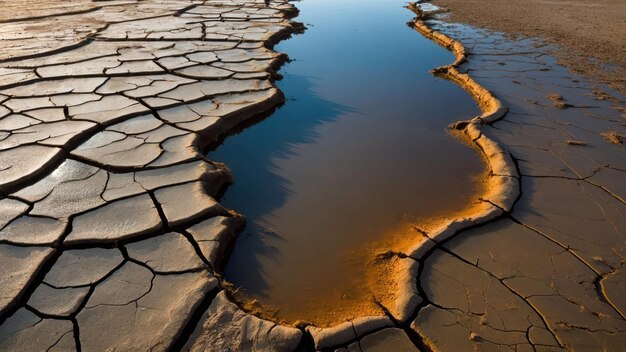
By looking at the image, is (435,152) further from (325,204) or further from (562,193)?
(325,204)

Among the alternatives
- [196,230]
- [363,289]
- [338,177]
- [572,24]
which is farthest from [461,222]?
[572,24]

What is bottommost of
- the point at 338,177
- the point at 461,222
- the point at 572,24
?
the point at 338,177

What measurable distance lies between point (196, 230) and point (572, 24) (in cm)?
816

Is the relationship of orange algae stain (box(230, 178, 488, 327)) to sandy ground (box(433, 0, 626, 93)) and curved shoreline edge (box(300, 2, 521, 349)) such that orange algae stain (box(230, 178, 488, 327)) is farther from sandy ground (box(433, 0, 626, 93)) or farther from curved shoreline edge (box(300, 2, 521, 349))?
sandy ground (box(433, 0, 626, 93))

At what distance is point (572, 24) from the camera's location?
7340 millimetres

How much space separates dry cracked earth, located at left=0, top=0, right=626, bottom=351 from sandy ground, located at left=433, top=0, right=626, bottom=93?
1.17 m

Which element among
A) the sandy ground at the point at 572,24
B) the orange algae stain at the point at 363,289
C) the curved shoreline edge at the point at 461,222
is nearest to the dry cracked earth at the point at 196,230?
the curved shoreline edge at the point at 461,222

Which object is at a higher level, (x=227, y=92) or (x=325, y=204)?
(x=227, y=92)

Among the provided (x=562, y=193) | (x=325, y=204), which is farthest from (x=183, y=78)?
(x=562, y=193)

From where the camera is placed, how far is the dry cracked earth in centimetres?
163

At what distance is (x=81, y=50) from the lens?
194 inches

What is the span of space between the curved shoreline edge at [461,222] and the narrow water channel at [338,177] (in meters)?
0.11

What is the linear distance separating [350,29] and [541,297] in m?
6.34

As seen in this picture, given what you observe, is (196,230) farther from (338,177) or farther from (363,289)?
(338,177)
